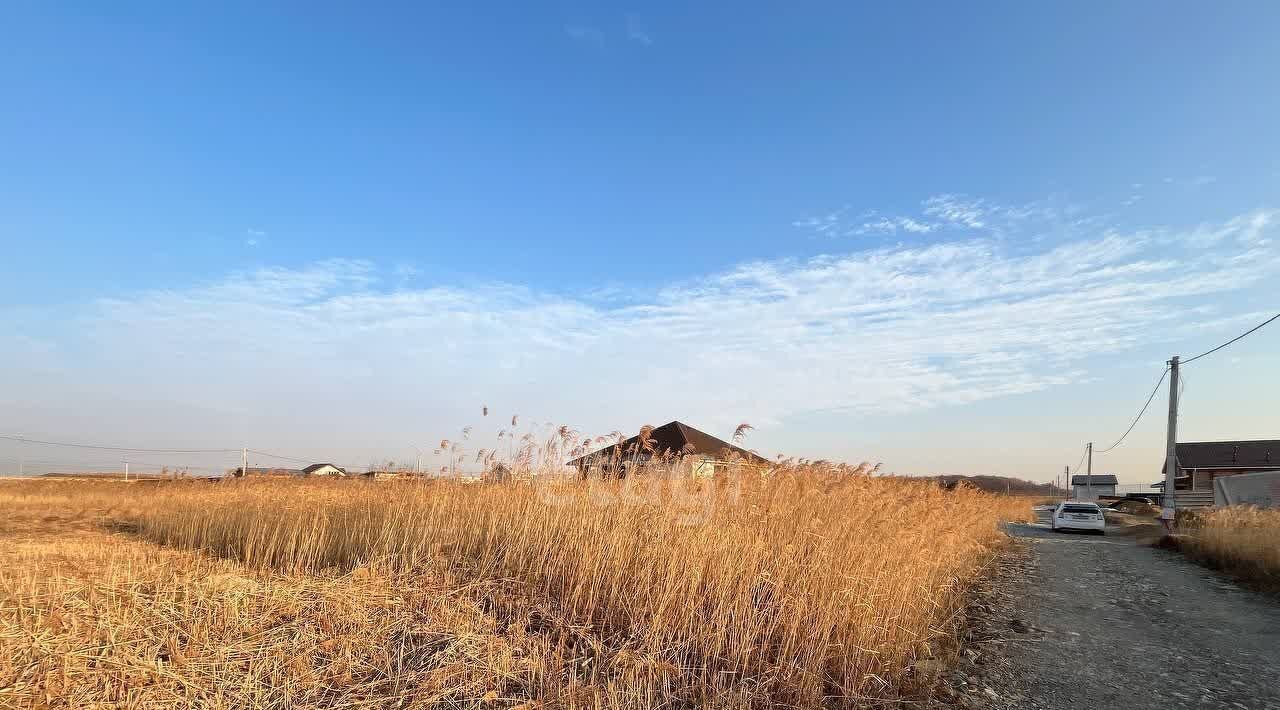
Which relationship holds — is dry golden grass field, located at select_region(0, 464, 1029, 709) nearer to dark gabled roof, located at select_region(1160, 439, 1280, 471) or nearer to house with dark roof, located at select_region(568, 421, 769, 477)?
house with dark roof, located at select_region(568, 421, 769, 477)

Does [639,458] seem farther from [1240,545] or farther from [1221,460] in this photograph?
[1221,460]

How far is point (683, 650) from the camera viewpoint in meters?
4.30

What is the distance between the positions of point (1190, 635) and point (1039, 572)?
4847 millimetres

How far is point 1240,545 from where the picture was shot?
11.6 m

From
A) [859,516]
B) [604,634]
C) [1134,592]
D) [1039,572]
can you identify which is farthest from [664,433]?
[604,634]

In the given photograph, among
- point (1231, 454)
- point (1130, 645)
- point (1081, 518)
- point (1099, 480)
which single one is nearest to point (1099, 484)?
point (1099, 480)

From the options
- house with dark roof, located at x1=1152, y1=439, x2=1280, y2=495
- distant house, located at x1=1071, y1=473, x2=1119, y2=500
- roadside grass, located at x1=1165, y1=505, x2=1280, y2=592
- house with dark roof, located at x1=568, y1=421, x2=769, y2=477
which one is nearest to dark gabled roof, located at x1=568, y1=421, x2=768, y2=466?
house with dark roof, located at x1=568, y1=421, x2=769, y2=477

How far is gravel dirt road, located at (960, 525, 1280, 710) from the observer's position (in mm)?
4531

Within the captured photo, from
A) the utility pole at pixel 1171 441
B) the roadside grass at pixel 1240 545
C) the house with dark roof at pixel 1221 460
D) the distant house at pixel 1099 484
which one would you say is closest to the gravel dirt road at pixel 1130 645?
the roadside grass at pixel 1240 545

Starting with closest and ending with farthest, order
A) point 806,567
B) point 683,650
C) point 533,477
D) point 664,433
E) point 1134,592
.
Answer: point 683,650, point 806,567, point 533,477, point 1134,592, point 664,433

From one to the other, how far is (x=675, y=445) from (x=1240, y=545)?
1279 centimetres

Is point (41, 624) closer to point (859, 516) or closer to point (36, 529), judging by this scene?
point (859, 516)

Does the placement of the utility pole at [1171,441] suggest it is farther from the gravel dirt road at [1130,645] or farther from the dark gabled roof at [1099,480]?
the dark gabled roof at [1099,480]

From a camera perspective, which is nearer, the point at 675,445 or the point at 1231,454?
the point at 675,445
